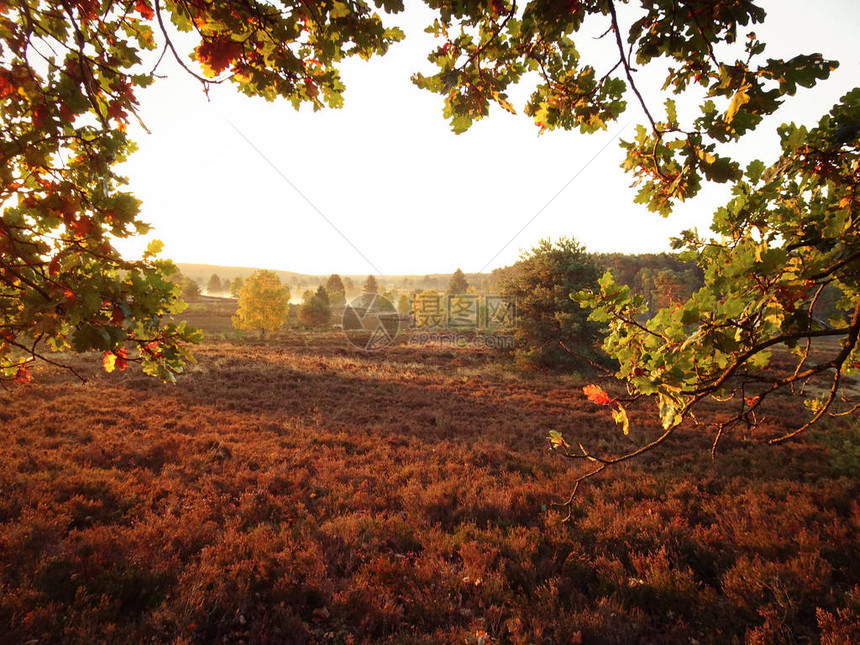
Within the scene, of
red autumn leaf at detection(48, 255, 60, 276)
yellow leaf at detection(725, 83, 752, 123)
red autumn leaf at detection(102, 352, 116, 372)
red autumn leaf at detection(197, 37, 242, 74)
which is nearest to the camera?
yellow leaf at detection(725, 83, 752, 123)

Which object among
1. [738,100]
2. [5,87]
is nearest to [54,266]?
[5,87]

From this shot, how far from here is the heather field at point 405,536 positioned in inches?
140

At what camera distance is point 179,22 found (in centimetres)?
250

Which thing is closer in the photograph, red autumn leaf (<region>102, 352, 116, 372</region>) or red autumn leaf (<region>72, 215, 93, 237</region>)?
red autumn leaf (<region>72, 215, 93, 237</region>)

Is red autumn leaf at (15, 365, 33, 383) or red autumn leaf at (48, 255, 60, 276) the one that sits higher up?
red autumn leaf at (48, 255, 60, 276)

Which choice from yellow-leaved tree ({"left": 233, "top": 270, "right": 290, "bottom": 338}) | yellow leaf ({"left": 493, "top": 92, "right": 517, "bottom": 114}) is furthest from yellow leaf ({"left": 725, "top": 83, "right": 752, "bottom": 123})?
yellow-leaved tree ({"left": 233, "top": 270, "right": 290, "bottom": 338})

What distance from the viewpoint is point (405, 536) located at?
17.0ft

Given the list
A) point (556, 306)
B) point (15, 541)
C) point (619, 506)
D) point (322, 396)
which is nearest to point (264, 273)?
point (322, 396)

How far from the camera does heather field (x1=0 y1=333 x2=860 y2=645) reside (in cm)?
356

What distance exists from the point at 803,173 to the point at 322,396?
1412cm

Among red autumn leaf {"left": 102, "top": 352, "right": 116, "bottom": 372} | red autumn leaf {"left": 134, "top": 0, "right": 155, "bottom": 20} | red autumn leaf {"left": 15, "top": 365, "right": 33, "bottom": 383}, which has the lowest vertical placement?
red autumn leaf {"left": 15, "top": 365, "right": 33, "bottom": 383}

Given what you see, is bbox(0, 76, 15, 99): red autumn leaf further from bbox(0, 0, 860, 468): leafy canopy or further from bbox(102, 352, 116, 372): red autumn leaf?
bbox(102, 352, 116, 372): red autumn leaf

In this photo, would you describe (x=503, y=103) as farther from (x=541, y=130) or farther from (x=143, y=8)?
(x=143, y=8)

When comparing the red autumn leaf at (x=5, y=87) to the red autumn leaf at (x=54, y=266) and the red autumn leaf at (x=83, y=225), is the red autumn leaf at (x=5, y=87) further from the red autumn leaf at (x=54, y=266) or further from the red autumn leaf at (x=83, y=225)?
the red autumn leaf at (x=54, y=266)
